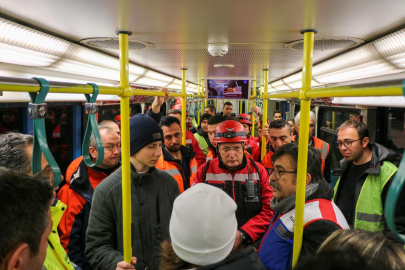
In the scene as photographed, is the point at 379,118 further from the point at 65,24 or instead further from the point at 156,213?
the point at 65,24

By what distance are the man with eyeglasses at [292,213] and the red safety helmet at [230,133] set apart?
0.69m

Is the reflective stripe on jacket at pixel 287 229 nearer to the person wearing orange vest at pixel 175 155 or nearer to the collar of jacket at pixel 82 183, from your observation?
the collar of jacket at pixel 82 183

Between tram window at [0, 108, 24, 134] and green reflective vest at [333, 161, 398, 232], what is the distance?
3622mm

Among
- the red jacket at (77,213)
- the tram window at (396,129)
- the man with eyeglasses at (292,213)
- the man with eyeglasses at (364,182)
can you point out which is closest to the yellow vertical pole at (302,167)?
the man with eyeglasses at (292,213)

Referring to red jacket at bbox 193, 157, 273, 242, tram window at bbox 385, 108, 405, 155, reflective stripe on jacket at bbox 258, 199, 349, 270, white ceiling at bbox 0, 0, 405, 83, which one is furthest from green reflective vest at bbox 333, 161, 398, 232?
tram window at bbox 385, 108, 405, 155

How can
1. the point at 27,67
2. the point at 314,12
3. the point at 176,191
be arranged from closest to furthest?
the point at 314,12, the point at 176,191, the point at 27,67

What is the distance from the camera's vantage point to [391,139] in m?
4.29

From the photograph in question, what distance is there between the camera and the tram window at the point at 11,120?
308cm

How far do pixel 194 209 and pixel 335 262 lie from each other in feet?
2.10

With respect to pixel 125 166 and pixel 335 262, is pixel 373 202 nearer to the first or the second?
pixel 125 166

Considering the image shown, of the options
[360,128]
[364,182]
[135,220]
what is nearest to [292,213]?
[135,220]

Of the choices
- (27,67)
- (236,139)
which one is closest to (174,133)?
(236,139)

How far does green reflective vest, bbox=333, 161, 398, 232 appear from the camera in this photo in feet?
7.77

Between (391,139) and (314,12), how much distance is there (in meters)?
3.88
